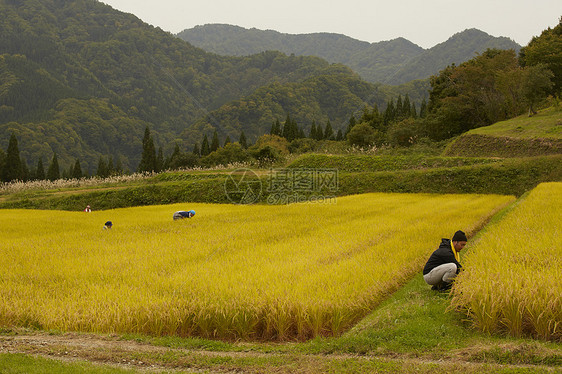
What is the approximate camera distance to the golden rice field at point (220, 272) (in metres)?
6.00

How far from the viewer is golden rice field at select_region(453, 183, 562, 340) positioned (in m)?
4.89

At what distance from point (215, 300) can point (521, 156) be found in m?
25.6

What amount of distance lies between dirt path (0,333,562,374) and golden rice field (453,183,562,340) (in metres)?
0.94

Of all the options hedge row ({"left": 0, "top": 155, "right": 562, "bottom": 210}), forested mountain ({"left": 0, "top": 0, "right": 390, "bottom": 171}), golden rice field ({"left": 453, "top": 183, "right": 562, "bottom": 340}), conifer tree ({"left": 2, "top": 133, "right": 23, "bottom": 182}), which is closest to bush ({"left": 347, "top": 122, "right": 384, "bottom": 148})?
hedge row ({"left": 0, "top": 155, "right": 562, "bottom": 210})

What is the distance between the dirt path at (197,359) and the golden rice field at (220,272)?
2.04 feet

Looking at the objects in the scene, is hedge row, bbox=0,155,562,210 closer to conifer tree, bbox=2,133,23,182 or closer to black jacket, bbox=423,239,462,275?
black jacket, bbox=423,239,462,275

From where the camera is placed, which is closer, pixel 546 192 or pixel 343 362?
pixel 343 362

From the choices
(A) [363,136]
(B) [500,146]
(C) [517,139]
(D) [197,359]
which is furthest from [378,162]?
(D) [197,359]

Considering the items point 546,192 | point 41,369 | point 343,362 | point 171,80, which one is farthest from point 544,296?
point 171,80

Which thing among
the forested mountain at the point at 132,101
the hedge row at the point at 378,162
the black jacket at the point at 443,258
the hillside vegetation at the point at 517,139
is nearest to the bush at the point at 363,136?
the hillside vegetation at the point at 517,139

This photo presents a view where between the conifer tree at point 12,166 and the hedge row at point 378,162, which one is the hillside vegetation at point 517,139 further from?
the conifer tree at point 12,166

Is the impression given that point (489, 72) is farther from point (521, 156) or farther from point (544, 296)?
point (544, 296)

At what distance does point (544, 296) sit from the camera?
16.5 feet

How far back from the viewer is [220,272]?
8008 mm
